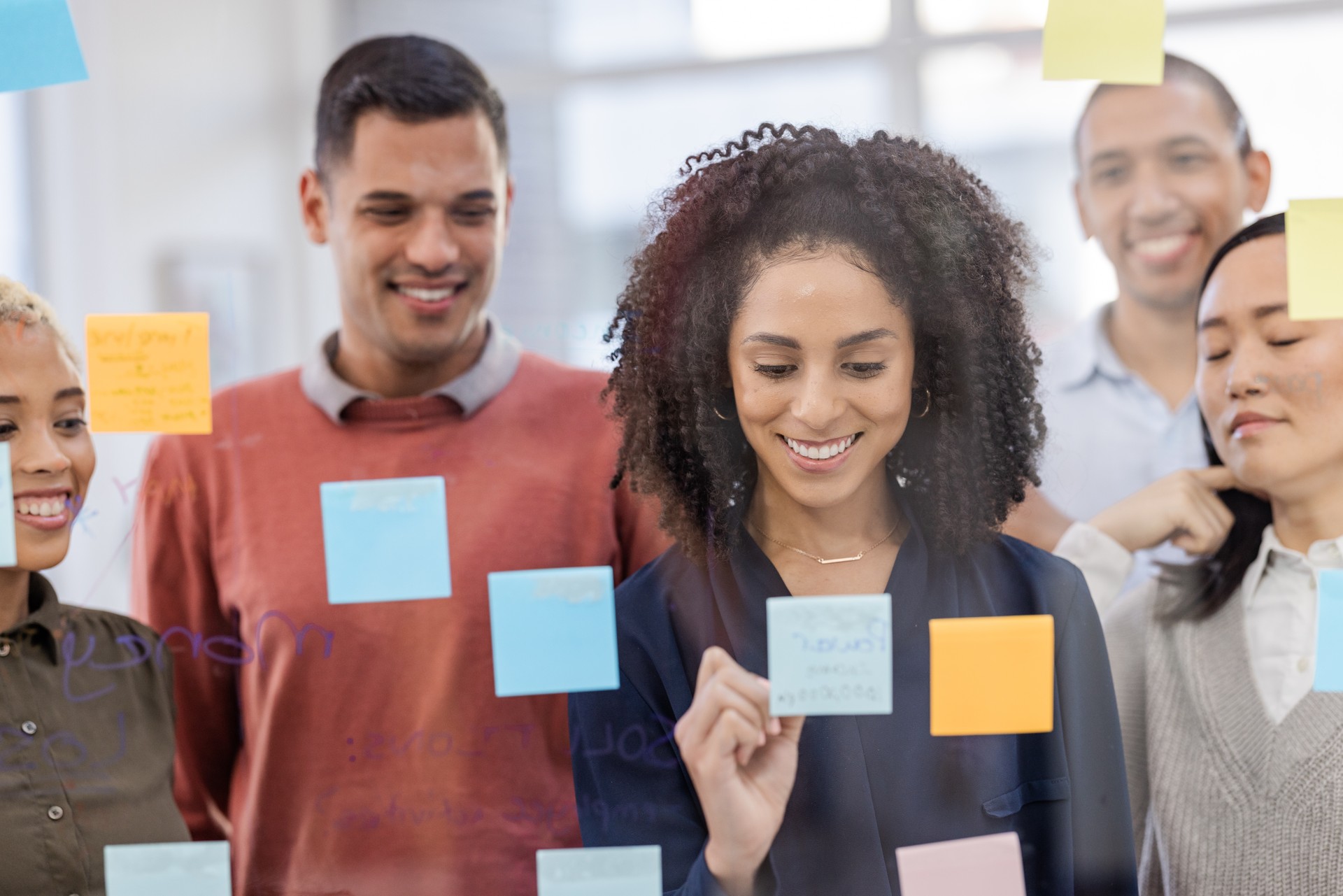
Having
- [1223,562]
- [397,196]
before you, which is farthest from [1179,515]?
[397,196]

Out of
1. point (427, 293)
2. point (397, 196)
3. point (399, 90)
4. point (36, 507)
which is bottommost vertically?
point (36, 507)

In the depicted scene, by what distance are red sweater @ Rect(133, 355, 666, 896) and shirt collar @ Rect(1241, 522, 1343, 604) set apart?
0.70 metres

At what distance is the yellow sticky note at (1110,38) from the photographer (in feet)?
4.14

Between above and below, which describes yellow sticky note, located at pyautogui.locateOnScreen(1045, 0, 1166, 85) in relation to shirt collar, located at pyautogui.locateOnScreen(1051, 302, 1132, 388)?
above

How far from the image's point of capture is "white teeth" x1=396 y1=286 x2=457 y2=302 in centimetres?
133

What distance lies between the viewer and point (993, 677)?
1269 mm

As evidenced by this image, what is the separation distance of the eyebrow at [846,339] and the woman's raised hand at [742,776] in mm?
392

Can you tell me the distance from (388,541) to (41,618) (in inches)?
17.4

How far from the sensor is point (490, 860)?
1.35 metres

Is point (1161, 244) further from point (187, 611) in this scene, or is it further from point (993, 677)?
point (187, 611)

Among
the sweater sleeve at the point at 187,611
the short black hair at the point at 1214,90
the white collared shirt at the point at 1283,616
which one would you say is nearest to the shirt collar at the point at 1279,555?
the white collared shirt at the point at 1283,616

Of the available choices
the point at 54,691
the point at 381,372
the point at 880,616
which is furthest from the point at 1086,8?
the point at 54,691

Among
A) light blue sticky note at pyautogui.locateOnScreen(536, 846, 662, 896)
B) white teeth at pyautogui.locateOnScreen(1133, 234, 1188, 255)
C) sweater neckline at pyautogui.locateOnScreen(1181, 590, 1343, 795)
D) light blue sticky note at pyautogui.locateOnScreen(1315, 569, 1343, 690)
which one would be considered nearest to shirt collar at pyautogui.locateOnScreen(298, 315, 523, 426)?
light blue sticky note at pyautogui.locateOnScreen(536, 846, 662, 896)

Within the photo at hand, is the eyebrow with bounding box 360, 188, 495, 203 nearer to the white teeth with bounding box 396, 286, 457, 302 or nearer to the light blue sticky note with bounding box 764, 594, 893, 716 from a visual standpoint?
the white teeth with bounding box 396, 286, 457, 302
